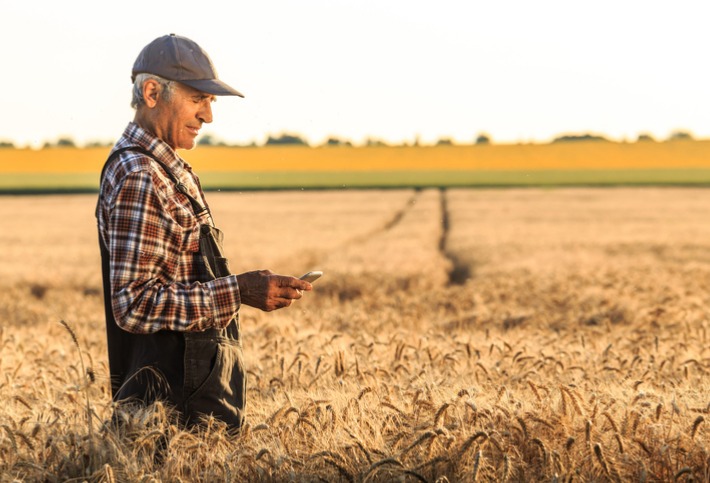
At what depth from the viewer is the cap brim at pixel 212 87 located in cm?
404

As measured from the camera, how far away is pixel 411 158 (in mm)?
95500

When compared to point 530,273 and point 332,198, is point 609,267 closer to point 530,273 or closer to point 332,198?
point 530,273

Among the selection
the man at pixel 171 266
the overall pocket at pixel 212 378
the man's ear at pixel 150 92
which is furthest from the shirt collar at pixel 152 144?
the overall pocket at pixel 212 378

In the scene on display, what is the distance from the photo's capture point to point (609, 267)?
17047mm

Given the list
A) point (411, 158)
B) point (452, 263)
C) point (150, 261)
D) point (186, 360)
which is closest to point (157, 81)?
point (150, 261)

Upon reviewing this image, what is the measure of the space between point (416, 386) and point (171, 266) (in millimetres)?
1770

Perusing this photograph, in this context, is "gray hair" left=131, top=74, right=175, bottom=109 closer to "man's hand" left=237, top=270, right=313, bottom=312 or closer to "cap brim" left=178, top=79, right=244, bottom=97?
"cap brim" left=178, top=79, right=244, bottom=97

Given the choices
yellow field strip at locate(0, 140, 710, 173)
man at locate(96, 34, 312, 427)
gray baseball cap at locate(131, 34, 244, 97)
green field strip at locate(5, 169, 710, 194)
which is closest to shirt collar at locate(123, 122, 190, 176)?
man at locate(96, 34, 312, 427)

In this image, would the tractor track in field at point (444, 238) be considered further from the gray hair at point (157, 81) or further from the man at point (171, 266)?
the gray hair at point (157, 81)

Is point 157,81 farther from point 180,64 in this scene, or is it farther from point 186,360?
point 186,360

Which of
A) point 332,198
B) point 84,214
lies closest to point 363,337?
point 84,214

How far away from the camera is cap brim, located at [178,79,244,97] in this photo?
13.3ft

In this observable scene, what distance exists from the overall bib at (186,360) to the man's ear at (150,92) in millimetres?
214

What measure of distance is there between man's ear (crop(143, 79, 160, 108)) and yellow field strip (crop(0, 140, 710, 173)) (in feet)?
275
